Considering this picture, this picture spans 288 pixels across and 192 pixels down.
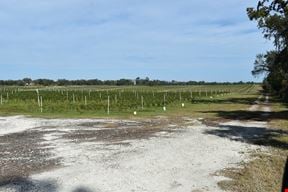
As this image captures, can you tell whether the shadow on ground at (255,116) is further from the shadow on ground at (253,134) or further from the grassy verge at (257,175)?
the grassy verge at (257,175)

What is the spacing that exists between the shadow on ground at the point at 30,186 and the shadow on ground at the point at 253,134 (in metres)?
8.98

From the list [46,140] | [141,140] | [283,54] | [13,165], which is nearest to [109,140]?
[141,140]

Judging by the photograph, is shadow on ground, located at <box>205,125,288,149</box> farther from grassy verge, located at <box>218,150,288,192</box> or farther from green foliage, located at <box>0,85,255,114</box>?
green foliage, located at <box>0,85,255,114</box>

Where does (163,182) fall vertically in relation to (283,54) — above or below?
below

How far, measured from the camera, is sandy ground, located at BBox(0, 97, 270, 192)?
10.5 m

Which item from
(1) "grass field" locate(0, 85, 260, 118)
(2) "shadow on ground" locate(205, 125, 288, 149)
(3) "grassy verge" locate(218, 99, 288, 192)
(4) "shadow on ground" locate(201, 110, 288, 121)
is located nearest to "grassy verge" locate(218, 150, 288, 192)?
(3) "grassy verge" locate(218, 99, 288, 192)

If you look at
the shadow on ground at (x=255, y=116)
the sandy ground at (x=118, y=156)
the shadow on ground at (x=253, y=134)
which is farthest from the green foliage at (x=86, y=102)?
the shadow on ground at (x=253, y=134)

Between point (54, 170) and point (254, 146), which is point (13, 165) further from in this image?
point (254, 146)

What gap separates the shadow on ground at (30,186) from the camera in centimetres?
981

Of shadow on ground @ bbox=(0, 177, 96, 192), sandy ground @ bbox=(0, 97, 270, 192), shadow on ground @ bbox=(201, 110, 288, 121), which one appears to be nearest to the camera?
shadow on ground @ bbox=(0, 177, 96, 192)

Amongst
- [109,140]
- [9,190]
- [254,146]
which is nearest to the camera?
[9,190]

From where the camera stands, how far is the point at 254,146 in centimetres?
1691

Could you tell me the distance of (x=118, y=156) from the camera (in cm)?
1427

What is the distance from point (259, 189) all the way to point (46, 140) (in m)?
10.5
